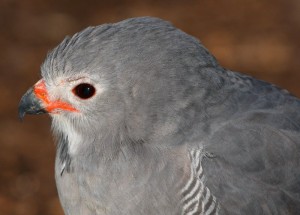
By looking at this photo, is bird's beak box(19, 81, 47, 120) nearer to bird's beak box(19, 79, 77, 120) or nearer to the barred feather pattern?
bird's beak box(19, 79, 77, 120)

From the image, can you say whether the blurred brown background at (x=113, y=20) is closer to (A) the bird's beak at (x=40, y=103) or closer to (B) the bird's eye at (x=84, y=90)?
(A) the bird's beak at (x=40, y=103)

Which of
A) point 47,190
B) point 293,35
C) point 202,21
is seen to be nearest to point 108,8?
point 202,21

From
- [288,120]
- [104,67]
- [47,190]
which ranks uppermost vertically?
[104,67]

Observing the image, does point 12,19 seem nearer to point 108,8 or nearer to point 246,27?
point 108,8

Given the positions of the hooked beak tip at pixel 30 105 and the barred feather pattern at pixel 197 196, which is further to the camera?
the hooked beak tip at pixel 30 105

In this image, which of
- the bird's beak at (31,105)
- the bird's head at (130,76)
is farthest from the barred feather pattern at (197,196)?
the bird's beak at (31,105)

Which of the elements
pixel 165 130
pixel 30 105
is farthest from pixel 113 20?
pixel 165 130

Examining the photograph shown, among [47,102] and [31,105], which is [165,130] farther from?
[31,105]
